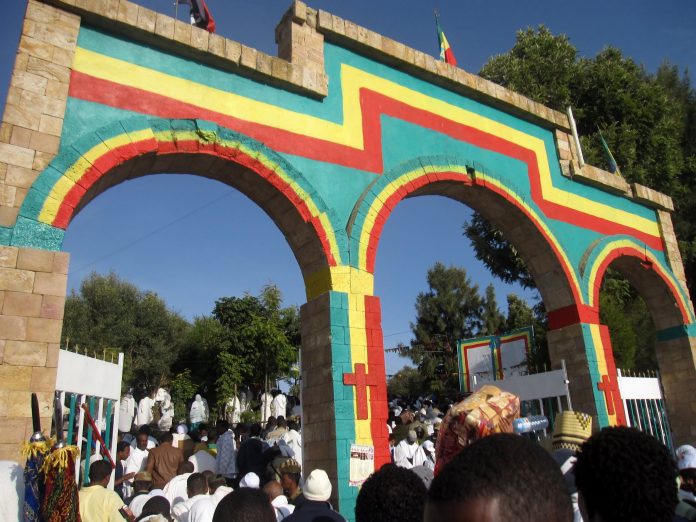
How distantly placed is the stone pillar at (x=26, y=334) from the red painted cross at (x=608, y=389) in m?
7.52

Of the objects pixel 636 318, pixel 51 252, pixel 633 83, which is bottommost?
pixel 51 252

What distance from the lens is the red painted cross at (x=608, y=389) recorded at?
8.75 m

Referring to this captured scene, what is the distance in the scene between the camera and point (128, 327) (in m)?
21.8

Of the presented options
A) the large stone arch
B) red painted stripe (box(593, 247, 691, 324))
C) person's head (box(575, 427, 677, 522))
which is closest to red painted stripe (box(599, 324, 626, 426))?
red painted stripe (box(593, 247, 691, 324))

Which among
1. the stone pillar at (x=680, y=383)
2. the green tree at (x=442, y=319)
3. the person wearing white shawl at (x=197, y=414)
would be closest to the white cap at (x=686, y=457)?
the stone pillar at (x=680, y=383)

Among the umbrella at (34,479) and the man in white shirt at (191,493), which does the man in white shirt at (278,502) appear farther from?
the umbrella at (34,479)

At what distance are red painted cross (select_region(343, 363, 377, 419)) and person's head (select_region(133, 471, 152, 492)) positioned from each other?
221cm

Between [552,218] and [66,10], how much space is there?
7442mm

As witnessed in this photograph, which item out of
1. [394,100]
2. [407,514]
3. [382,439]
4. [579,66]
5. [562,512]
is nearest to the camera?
[562,512]

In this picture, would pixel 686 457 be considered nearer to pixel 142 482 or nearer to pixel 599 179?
pixel 142 482

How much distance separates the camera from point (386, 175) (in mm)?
7594

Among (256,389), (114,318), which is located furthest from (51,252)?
(114,318)

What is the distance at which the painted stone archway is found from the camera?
16.9ft

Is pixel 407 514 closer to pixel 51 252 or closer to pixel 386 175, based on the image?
pixel 51 252
